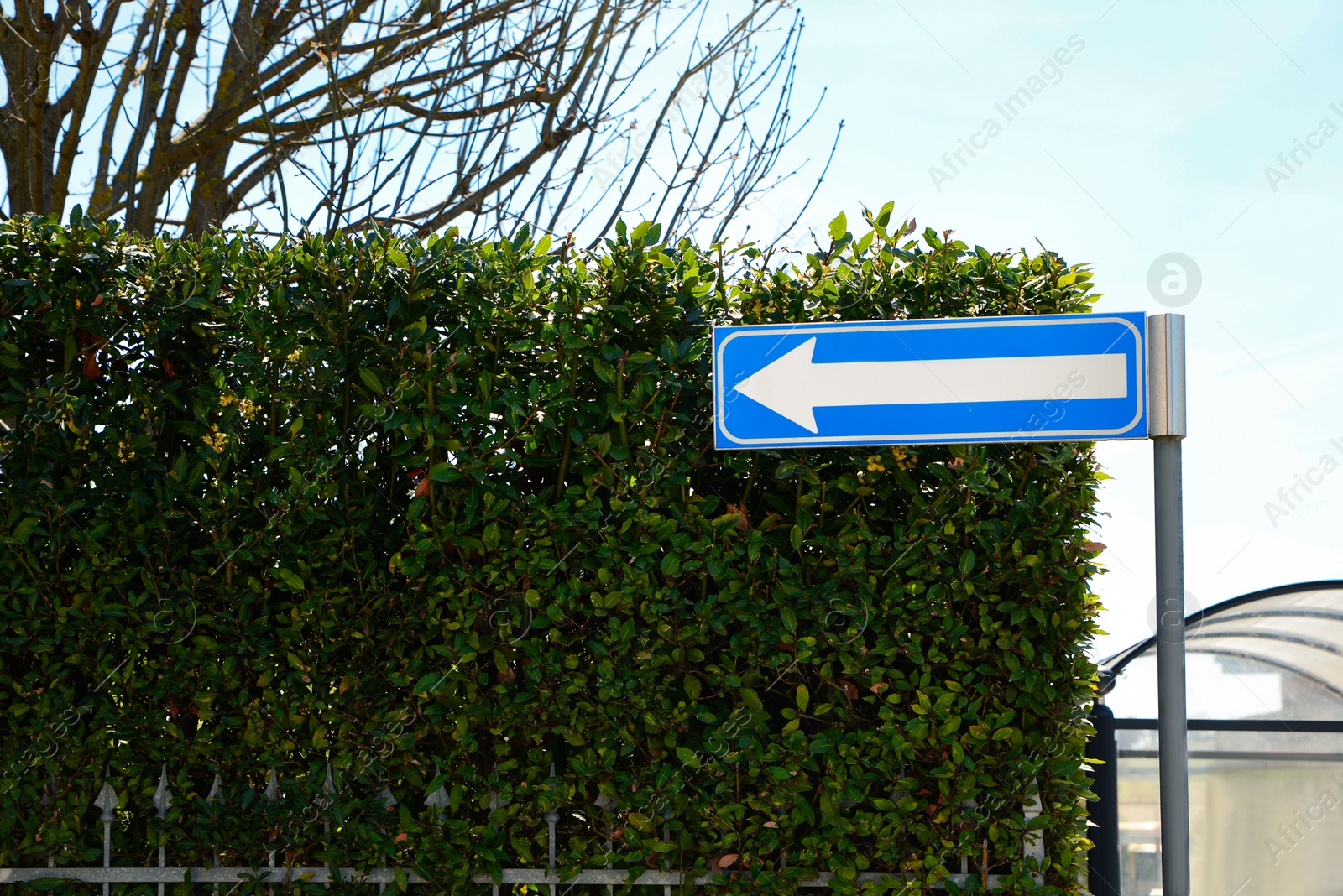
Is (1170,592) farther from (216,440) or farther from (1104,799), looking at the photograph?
(216,440)

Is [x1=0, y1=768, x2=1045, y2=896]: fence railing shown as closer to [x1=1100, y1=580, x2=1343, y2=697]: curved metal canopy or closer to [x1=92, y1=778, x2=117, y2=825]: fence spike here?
[x1=92, y1=778, x2=117, y2=825]: fence spike

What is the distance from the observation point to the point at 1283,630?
5820mm

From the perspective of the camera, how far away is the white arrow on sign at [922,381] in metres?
2.91

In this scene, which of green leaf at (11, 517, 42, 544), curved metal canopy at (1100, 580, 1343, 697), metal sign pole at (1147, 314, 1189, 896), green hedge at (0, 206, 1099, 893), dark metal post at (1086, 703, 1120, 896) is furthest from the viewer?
curved metal canopy at (1100, 580, 1343, 697)

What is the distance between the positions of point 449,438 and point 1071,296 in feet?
7.25

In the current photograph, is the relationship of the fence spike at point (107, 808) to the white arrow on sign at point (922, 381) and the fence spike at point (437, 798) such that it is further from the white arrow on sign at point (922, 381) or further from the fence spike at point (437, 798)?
the white arrow on sign at point (922, 381)

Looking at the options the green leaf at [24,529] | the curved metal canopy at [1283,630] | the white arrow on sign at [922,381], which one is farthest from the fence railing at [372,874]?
the curved metal canopy at [1283,630]

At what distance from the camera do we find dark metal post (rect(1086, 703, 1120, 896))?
3721 millimetres

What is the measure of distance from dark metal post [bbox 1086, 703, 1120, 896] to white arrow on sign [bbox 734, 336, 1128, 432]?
1.46 m

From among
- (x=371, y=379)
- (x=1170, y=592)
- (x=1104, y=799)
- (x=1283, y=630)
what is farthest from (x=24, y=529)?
(x=1283, y=630)

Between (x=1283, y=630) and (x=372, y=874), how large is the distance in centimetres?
529

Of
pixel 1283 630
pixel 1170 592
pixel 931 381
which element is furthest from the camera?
pixel 1283 630

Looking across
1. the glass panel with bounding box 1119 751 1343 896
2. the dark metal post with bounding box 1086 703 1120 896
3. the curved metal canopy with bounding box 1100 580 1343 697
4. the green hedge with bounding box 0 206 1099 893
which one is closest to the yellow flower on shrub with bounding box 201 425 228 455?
the green hedge with bounding box 0 206 1099 893

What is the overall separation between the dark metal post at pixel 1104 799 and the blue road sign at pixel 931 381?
1.42 meters
